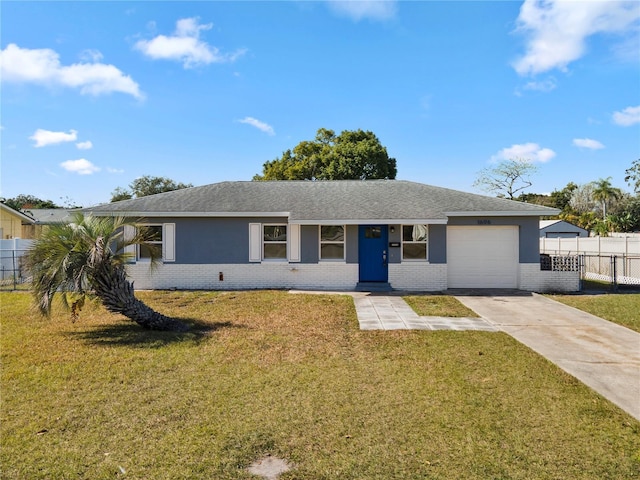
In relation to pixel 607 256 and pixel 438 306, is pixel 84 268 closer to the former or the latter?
pixel 438 306

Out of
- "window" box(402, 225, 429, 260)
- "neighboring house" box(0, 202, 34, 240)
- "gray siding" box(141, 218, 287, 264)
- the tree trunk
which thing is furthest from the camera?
"neighboring house" box(0, 202, 34, 240)

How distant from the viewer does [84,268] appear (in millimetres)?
7172

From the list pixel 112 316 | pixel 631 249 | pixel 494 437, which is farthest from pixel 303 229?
pixel 631 249

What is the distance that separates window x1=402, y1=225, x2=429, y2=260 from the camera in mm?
13589

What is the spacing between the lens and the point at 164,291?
13.6 m

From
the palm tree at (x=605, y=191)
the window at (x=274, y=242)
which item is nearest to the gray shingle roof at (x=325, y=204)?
the window at (x=274, y=242)

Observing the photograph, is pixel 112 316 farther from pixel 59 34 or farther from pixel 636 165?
pixel 636 165

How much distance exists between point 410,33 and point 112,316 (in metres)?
12.7

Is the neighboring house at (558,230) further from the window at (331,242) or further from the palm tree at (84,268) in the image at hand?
the palm tree at (84,268)

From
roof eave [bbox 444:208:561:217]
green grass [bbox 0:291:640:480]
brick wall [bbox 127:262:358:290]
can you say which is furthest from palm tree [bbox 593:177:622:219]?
green grass [bbox 0:291:640:480]

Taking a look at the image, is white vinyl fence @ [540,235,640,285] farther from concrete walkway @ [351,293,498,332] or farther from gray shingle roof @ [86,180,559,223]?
concrete walkway @ [351,293,498,332]

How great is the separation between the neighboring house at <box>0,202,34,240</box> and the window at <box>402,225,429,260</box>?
27.5 metres

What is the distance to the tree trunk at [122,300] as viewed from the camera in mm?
7524

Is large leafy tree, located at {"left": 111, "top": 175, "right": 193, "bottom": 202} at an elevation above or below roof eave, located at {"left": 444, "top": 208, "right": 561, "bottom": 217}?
above
